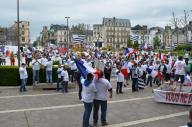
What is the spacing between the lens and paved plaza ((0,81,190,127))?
14.1m

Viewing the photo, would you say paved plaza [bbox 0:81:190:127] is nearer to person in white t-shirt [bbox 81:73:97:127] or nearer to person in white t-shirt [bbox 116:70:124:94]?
person in white t-shirt [bbox 116:70:124:94]

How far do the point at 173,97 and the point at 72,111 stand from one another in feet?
15.3

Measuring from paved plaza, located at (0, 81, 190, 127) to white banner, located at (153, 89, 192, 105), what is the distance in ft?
0.92

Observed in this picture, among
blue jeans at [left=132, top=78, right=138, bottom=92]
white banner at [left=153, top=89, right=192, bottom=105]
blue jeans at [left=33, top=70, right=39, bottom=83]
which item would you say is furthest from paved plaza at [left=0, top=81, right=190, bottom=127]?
blue jeans at [left=33, top=70, right=39, bottom=83]

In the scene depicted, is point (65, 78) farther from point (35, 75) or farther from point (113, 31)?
point (113, 31)

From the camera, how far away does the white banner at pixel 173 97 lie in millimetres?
17797

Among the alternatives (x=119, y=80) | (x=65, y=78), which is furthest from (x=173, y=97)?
(x=65, y=78)

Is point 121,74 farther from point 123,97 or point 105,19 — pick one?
point 105,19

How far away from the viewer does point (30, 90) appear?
2358 centimetres

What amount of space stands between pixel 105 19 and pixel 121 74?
157 m

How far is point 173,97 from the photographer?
18297mm

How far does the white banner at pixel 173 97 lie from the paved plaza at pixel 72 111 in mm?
282

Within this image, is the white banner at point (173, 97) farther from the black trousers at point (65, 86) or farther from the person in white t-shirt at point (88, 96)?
the person in white t-shirt at point (88, 96)

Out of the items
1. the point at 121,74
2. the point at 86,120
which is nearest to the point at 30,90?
the point at 121,74
